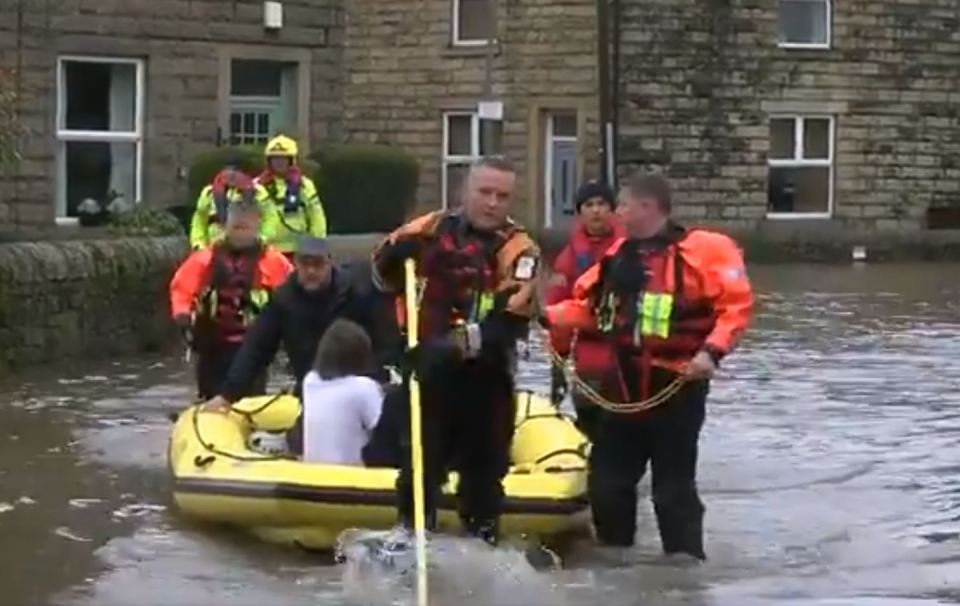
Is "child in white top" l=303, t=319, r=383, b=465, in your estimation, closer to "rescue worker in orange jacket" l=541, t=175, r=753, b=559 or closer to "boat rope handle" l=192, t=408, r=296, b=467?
"boat rope handle" l=192, t=408, r=296, b=467

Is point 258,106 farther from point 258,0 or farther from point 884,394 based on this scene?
point 884,394

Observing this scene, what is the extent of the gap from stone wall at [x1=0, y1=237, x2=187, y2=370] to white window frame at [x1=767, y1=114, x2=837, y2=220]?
764 inches

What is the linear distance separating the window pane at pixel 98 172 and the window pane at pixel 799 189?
14.0 metres

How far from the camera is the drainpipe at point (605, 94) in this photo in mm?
36219

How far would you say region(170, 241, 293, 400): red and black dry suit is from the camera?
13469 millimetres

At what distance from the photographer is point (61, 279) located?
59.6 feet

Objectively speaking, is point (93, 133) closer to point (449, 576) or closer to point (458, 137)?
point (458, 137)

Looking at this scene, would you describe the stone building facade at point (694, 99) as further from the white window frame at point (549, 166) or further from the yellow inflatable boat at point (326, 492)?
the yellow inflatable boat at point (326, 492)

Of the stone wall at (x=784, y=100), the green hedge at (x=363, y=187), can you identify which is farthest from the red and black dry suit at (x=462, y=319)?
the stone wall at (x=784, y=100)

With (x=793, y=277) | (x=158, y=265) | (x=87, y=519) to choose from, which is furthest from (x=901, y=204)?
(x=87, y=519)

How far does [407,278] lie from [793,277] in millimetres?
22560

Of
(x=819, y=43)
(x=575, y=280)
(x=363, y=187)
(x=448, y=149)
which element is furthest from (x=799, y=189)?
(x=575, y=280)

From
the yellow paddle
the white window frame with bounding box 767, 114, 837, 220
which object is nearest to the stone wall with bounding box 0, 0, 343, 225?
the white window frame with bounding box 767, 114, 837, 220

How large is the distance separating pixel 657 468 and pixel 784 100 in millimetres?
28970
